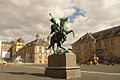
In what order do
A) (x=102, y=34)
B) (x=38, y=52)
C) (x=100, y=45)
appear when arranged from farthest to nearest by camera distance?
(x=38, y=52)
(x=102, y=34)
(x=100, y=45)

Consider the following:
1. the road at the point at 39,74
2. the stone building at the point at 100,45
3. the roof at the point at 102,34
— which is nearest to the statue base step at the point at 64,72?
the road at the point at 39,74

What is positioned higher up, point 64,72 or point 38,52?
point 38,52

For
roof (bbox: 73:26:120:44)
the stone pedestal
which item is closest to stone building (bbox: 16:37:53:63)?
roof (bbox: 73:26:120:44)

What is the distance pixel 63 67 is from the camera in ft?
38.0

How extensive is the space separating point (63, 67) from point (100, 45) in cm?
5030

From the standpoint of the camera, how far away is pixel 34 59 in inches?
2926

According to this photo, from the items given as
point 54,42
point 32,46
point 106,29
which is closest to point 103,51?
point 106,29

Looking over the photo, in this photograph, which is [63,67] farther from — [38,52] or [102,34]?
[38,52]

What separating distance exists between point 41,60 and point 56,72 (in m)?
63.5

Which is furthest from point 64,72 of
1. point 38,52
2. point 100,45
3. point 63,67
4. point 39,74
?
point 38,52

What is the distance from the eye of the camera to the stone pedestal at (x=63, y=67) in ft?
37.7

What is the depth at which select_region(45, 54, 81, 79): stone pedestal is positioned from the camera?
11477 millimetres

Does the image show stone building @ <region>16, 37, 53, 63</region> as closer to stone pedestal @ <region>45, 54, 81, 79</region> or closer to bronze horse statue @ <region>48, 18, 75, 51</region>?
bronze horse statue @ <region>48, 18, 75, 51</region>

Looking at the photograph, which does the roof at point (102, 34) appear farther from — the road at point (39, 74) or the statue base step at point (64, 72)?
the statue base step at point (64, 72)
